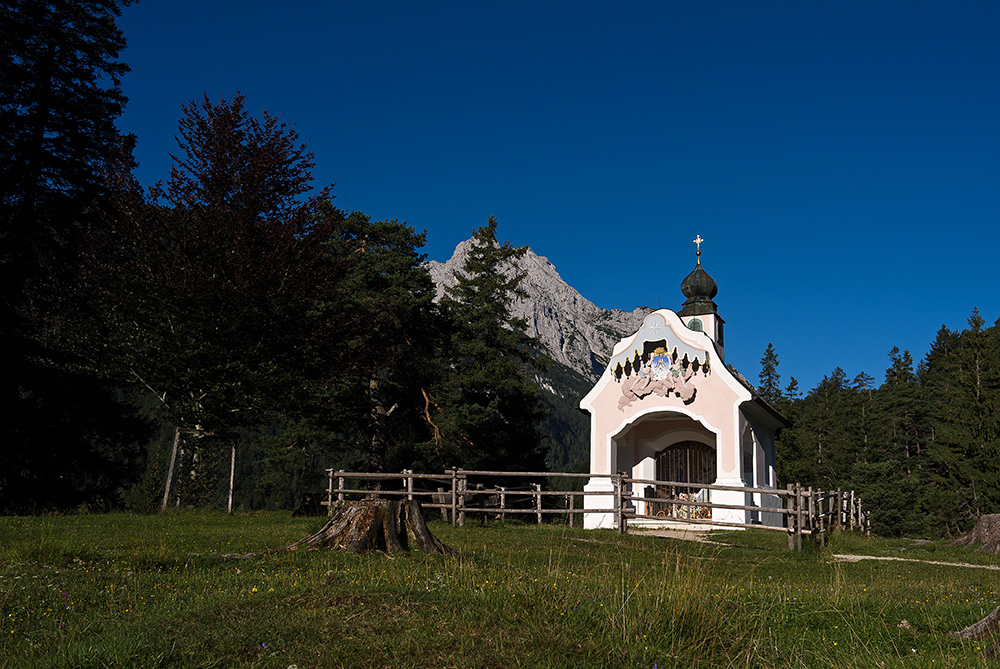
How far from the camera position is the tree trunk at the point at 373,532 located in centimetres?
991

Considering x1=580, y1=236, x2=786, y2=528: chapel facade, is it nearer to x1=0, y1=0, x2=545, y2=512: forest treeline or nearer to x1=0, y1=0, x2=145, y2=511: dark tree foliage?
x1=0, y1=0, x2=545, y2=512: forest treeline

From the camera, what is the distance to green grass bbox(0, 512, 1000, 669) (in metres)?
4.83

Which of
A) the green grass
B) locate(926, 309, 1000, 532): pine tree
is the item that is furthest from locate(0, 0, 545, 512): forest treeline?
locate(926, 309, 1000, 532): pine tree

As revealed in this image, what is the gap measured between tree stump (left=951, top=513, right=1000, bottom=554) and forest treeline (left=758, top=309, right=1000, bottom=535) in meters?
24.8

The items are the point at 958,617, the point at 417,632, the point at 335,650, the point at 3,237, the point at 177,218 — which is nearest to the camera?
the point at 335,650

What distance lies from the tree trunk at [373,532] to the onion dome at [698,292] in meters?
17.5

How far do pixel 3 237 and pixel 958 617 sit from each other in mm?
21058

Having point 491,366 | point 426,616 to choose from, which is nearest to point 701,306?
point 491,366

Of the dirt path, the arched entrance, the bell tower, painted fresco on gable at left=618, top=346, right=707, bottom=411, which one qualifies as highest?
the bell tower

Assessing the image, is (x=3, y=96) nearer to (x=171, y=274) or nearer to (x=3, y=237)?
(x=3, y=237)

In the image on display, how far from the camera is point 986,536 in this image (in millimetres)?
17172

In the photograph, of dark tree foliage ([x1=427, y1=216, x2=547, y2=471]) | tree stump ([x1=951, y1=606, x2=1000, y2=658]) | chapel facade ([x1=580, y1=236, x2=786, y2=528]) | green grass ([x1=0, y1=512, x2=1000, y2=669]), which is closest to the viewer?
green grass ([x1=0, y1=512, x2=1000, y2=669])

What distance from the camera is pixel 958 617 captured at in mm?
6945

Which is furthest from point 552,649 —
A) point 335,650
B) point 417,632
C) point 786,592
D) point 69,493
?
point 69,493
